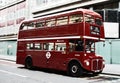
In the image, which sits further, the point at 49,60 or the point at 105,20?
the point at 105,20

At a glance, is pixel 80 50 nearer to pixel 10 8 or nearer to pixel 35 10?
pixel 35 10

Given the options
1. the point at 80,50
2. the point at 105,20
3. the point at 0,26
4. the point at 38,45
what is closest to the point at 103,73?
the point at 80,50

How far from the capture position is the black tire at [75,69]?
52.9 ft

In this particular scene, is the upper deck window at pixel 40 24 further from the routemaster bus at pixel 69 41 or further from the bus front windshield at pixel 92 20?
the bus front windshield at pixel 92 20

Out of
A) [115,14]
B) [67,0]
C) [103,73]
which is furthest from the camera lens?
[67,0]

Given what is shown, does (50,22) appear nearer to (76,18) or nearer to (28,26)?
(76,18)

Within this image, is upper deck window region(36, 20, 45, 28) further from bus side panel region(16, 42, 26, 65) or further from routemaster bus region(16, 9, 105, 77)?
bus side panel region(16, 42, 26, 65)

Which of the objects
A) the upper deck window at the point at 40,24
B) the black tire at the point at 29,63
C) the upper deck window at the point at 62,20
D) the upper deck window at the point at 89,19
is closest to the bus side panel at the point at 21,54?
the black tire at the point at 29,63

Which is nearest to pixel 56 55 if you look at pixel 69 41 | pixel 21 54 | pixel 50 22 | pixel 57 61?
pixel 57 61

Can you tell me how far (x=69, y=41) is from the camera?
55.7ft

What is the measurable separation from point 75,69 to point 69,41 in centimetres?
174

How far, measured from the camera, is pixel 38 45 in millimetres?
20078

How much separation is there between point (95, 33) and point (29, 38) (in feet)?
19.9

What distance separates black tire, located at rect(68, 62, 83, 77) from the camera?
16125 millimetres
